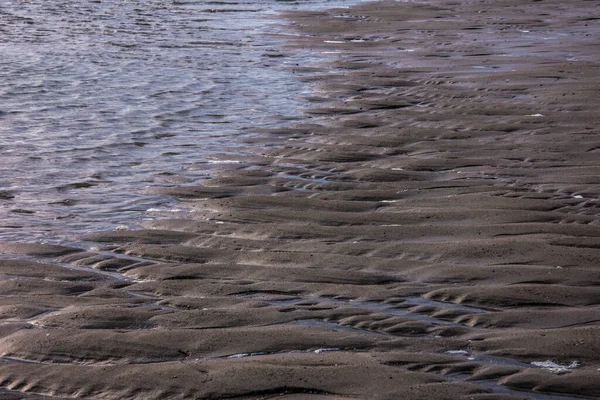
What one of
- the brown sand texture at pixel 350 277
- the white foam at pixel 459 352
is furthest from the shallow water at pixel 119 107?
the white foam at pixel 459 352

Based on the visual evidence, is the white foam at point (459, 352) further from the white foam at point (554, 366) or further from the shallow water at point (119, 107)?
the shallow water at point (119, 107)

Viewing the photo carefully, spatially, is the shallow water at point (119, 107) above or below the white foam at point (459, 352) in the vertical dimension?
below

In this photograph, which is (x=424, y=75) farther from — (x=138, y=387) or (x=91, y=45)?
(x=138, y=387)

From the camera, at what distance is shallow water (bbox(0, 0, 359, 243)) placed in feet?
20.5

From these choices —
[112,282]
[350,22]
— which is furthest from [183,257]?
[350,22]

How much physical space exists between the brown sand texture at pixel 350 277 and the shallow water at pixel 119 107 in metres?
0.46

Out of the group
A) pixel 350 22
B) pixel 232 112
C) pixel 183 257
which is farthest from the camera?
pixel 350 22

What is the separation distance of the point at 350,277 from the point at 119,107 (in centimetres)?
519

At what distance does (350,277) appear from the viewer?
15.5ft

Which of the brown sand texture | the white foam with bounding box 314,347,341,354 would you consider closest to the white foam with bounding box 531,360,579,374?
the brown sand texture

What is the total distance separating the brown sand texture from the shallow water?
46 centimetres

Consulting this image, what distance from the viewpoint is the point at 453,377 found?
362cm

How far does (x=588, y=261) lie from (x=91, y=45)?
33.7 ft

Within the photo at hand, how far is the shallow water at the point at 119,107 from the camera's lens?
625cm
